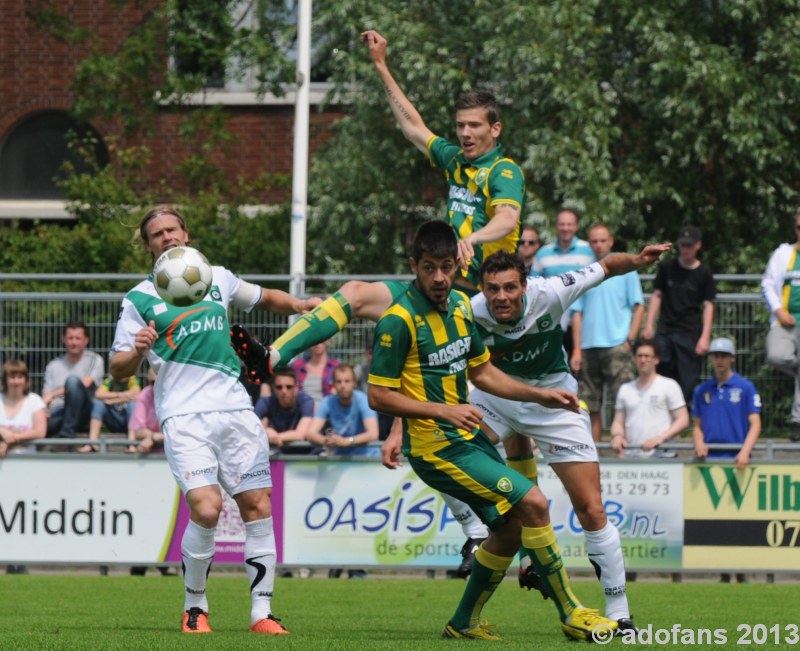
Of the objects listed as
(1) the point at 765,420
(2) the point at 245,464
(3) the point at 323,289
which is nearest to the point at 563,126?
(3) the point at 323,289

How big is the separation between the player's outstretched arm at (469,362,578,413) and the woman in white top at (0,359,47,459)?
7431mm

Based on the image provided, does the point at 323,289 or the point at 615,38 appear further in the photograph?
the point at 615,38

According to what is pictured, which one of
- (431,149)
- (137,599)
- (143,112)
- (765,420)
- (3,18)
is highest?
(3,18)

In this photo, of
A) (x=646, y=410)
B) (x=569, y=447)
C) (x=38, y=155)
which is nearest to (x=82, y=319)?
(x=646, y=410)

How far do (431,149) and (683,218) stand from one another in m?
11.3

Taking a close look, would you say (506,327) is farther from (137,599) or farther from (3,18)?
(3,18)

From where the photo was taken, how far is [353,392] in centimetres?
1446

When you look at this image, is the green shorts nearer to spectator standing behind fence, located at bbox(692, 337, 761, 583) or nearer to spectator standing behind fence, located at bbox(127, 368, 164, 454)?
spectator standing behind fence, located at bbox(692, 337, 761, 583)

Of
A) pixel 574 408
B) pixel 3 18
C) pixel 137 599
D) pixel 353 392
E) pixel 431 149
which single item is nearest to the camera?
pixel 574 408

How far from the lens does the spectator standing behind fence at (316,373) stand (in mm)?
15320

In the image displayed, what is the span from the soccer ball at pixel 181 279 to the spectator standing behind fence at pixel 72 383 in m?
6.97

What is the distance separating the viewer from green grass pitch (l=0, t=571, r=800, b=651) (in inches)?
318

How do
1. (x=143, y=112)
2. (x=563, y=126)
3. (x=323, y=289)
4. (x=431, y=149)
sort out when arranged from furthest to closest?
(x=143, y=112)
(x=563, y=126)
(x=323, y=289)
(x=431, y=149)

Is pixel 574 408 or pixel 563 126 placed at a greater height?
pixel 563 126
